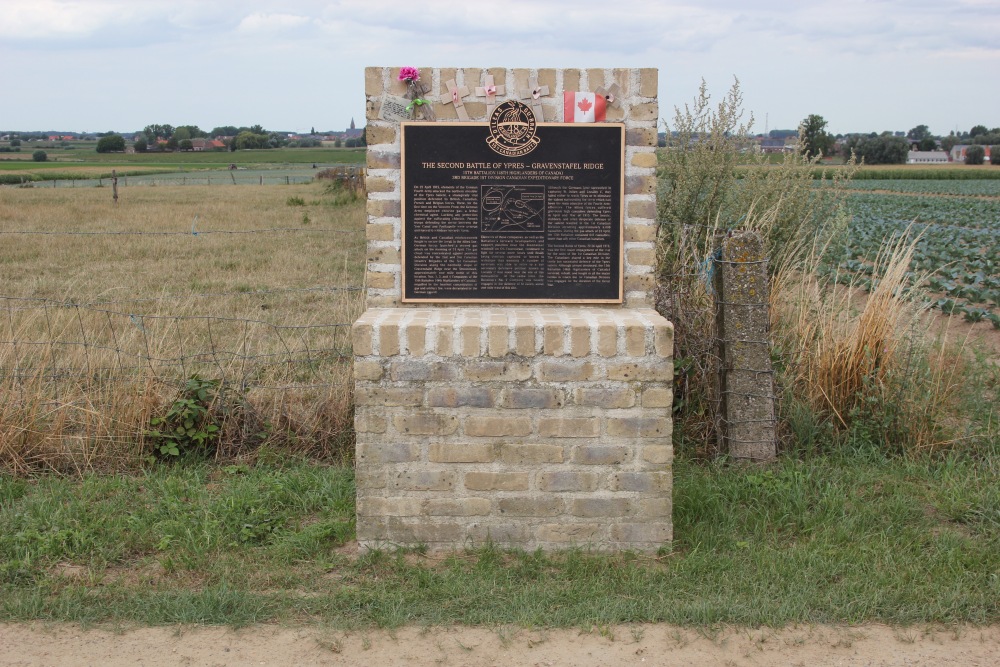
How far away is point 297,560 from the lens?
5.11 metres

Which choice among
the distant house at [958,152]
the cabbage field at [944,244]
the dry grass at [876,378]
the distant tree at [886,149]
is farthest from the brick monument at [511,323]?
the distant house at [958,152]

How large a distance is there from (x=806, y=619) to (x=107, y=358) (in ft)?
17.1

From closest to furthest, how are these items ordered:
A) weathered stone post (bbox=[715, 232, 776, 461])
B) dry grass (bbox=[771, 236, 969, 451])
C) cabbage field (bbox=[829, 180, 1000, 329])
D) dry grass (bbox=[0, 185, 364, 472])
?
weathered stone post (bbox=[715, 232, 776, 461])
dry grass (bbox=[0, 185, 364, 472])
dry grass (bbox=[771, 236, 969, 451])
cabbage field (bbox=[829, 180, 1000, 329])

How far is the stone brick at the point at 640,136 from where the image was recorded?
17.9 feet

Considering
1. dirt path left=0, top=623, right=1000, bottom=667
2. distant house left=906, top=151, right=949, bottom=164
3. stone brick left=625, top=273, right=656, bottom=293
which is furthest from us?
distant house left=906, top=151, right=949, bottom=164

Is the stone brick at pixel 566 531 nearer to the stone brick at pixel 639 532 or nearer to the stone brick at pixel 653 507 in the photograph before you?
the stone brick at pixel 639 532

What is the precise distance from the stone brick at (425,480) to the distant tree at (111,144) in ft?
401

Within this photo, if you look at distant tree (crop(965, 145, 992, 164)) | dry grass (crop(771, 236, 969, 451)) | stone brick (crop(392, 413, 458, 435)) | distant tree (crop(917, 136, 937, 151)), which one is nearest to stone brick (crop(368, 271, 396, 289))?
stone brick (crop(392, 413, 458, 435))

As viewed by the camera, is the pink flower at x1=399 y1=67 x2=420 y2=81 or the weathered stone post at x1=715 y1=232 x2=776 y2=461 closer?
the pink flower at x1=399 y1=67 x2=420 y2=81

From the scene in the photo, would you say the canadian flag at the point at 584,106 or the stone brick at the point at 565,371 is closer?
the stone brick at the point at 565,371

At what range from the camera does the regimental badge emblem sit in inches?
212

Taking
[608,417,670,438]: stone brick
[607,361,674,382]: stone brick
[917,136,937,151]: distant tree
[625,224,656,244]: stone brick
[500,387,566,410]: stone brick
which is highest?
[917,136,937,151]: distant tree

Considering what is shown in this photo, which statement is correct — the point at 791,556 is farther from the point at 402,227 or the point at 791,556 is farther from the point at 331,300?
the point at 331,300

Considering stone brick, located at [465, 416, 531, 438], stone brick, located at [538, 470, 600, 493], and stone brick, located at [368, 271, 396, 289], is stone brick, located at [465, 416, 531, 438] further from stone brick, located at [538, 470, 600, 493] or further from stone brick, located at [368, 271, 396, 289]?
stone brick, located at [368, 271, 396, 289]
